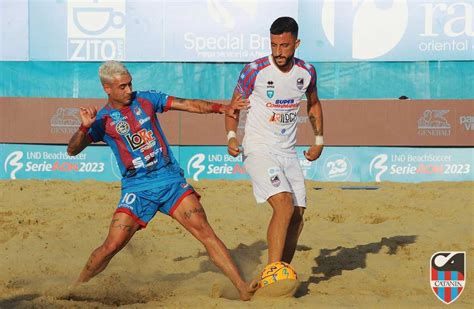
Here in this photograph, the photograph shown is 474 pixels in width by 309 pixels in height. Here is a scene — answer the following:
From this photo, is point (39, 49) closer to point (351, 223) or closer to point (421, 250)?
point (351, 223)

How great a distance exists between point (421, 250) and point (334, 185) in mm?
7094

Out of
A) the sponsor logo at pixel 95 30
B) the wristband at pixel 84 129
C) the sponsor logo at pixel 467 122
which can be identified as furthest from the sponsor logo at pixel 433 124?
the wristband at pixel 84 129

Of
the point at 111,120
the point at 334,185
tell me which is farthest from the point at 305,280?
the point at 334,185

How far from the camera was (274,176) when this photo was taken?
22.4 ft

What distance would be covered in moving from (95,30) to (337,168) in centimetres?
641

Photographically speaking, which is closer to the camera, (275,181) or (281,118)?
(275,181)

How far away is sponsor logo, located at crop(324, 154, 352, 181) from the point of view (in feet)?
58.5

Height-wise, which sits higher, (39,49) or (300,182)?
(39,49)

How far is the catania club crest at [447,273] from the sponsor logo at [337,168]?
1162cm

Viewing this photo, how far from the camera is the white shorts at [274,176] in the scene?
681 cm

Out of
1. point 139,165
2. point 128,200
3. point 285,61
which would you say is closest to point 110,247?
point 128,200

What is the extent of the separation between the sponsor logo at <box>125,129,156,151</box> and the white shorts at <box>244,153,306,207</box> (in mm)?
893

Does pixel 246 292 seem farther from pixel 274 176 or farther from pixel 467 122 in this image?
pixel 467 122

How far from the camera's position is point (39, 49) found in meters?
19.1
